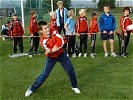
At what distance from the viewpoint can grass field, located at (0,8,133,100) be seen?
806 centimetres

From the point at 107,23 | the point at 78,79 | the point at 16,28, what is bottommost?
the point at 78,79

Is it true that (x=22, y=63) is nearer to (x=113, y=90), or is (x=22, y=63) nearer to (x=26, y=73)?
(x=26, y=73)

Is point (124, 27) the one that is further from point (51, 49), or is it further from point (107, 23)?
point (51, 49)

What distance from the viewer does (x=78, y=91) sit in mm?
8219

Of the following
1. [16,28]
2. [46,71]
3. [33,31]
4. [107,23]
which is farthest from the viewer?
[16,28]

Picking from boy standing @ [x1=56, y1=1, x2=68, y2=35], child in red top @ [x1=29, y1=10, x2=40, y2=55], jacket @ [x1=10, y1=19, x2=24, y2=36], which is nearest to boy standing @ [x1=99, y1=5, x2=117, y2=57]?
boy standing @ [x1=56, y1=1, x2=68, y2=35]

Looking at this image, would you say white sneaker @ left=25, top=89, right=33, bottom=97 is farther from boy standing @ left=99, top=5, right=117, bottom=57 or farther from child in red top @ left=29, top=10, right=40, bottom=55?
child in red top @ left=29, top=10, right=40, bottom=55

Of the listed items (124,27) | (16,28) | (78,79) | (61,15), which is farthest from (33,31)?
(78,79)

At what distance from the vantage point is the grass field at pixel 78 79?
806 centimetres

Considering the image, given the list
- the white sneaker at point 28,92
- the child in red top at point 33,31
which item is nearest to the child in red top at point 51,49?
the white sneaker at point 28,92

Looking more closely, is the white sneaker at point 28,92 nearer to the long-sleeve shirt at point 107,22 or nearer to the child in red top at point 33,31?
the long-sleeve shirt at point 107,22

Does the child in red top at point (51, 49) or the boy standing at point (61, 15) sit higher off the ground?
the boy standing at point (61, 15)

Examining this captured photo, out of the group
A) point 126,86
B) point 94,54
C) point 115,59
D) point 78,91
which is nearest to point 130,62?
point 115,59

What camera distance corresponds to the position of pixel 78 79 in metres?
9.62
